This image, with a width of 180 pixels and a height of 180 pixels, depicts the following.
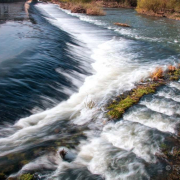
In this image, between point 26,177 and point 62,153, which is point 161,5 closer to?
point 62,153

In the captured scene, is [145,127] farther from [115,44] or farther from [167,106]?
[115,44]

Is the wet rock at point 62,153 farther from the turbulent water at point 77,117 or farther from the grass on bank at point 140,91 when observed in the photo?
the grass on bank at point 140,91

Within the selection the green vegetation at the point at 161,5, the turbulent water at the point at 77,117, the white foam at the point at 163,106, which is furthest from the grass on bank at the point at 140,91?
the green vegetation at the point at 161,5

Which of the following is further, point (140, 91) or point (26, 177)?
point (140, 91)

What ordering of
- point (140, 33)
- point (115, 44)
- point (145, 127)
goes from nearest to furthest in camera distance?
point (145, 127) → point (115, 44) → point (140, 33)

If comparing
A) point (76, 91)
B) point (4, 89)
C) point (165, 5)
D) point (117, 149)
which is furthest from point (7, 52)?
point (165, 5)

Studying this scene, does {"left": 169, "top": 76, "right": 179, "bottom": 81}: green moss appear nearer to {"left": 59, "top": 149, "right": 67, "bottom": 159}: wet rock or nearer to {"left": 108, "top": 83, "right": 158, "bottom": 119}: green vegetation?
{"left": 108, "top": 83, "right": 158, "bottom": 119}: green vegetation

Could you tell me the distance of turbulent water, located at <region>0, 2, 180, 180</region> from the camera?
404 centimetres

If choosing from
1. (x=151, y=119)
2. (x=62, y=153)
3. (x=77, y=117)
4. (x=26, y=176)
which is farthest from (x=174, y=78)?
(x=26, y=176)

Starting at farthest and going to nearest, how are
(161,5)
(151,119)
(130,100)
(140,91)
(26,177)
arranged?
(161,5) < (140,91) < (130,100) < (151,119) < (26,177)

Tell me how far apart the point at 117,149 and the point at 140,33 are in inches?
656

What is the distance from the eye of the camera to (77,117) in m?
5.89

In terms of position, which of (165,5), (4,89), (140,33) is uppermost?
(165,5)

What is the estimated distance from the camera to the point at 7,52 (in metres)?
10.5
